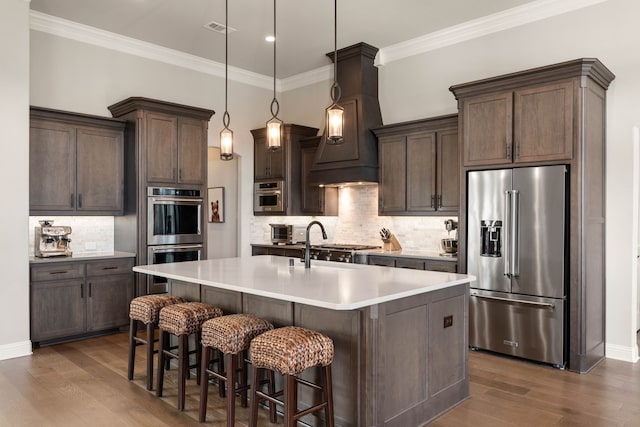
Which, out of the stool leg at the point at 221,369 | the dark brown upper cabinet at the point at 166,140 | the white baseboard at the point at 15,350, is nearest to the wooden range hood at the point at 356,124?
the dark brown upper cabinet at the point at 166,140

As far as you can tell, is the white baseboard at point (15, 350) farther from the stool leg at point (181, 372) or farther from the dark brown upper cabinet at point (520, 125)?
the dark brown upper cabinet at point (520, 125)

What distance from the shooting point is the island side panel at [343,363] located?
8.96 ft

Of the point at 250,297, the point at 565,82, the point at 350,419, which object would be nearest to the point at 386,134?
the point at 565,82

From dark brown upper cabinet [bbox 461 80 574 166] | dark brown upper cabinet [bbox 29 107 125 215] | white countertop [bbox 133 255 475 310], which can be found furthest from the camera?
dark brown upper cabinet [bbox 29 107 125 215]

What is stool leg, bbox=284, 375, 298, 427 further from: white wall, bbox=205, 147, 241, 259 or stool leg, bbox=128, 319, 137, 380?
white wall, bbox=205, 147, 241, 259

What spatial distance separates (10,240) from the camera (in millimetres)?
4492

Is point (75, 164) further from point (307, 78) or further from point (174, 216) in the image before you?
point (307, 78)

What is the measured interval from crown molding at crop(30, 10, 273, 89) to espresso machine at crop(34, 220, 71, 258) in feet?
7.43

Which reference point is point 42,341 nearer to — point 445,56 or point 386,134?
point 386,134

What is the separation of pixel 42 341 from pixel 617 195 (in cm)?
595

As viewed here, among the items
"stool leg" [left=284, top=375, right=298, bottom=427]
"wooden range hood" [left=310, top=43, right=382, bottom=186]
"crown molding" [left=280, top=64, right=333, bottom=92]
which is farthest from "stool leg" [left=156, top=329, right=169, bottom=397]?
"crown molding" [left=280, top=64, right=333, bottom=92]

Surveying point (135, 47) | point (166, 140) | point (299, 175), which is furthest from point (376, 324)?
point (135, 47)

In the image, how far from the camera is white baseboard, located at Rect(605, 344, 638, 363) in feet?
14.5

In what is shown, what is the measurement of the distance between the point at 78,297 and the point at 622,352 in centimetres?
558
